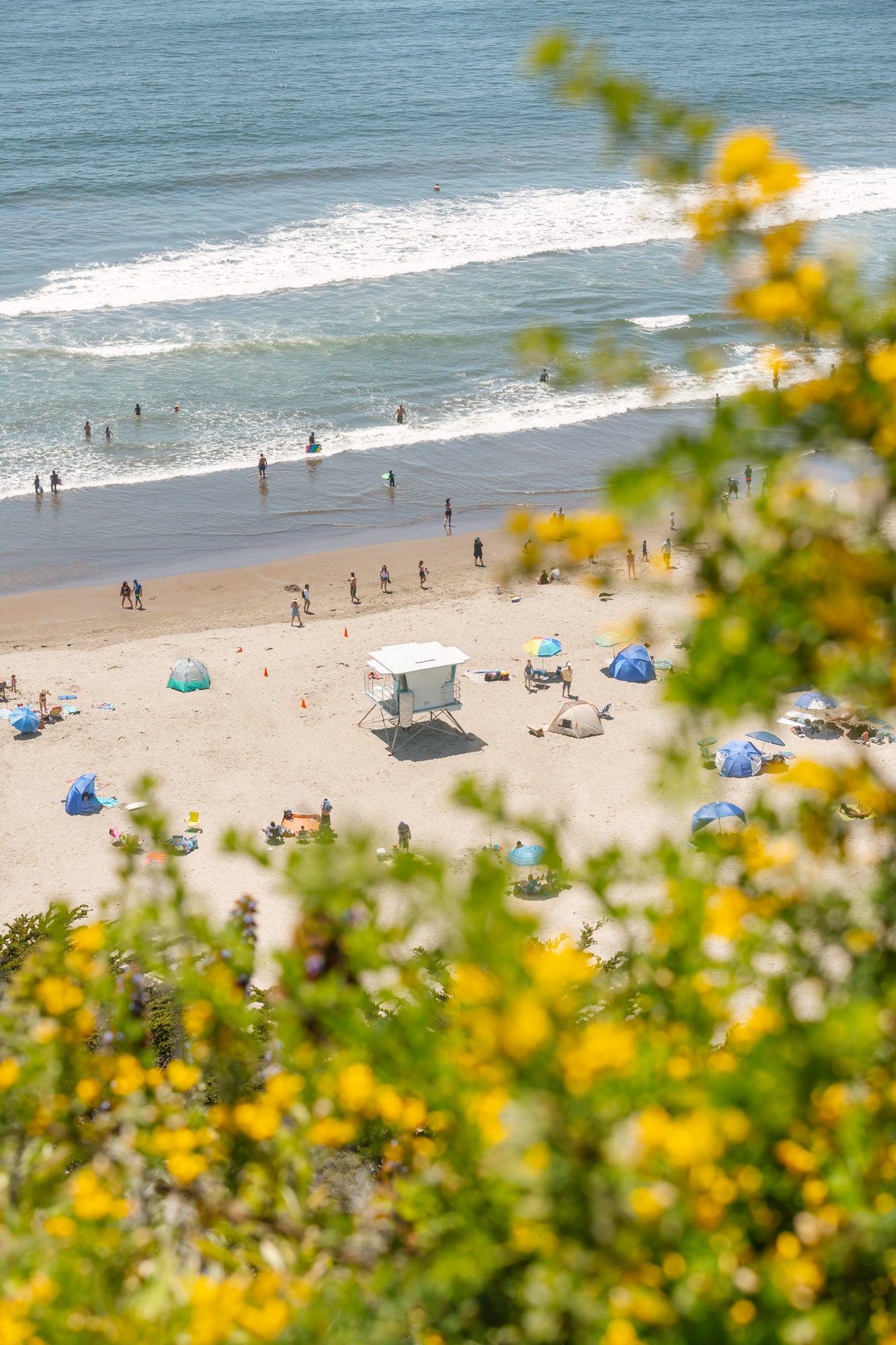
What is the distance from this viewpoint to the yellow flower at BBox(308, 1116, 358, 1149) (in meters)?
3.71

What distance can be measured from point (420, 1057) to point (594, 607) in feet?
87.6

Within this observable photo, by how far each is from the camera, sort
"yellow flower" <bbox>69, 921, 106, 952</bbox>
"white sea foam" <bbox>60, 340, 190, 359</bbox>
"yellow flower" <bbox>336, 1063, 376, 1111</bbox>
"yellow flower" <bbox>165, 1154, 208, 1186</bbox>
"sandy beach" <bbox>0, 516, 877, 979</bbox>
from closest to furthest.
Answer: "yellow flower" <bbox>336, 1063, 376, 1111</bbox>, "yellow flower" <bbox>165, 1154, 208, 1186</bbox>, "yellow flower" <bbox>69, 921, 106, 952</bbox>, "sandy beach" <bbox>0, 516, 877, 979</bbox>, "white sea foam" <bbox>60, 340, 190, 359</bbox>

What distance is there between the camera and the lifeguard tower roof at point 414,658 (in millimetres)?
23594

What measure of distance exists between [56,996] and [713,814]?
612 inches

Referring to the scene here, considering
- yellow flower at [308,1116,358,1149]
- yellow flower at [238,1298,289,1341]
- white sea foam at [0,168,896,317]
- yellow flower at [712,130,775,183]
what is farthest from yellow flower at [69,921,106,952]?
white sea foam at [0,168,896,317]

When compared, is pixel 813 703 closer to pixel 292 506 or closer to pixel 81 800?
pixel 81 800

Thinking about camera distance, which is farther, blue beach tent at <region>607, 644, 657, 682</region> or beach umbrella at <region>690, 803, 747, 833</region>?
blue beach tent at <region>607, 644, 657, 682</region>

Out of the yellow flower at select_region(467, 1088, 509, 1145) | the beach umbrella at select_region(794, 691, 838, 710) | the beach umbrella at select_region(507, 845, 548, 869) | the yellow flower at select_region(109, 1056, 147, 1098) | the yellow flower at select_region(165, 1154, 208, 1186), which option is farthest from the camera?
the beach umbrella at select_region(794, 691, 838, 710)

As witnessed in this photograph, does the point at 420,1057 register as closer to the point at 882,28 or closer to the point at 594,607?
the point at 594,607

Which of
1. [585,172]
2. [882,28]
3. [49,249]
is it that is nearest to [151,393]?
[49,249]

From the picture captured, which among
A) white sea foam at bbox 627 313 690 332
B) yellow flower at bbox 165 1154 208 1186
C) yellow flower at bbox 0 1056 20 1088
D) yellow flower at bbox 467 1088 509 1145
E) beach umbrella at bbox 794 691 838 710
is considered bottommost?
beach umbrella at bbox 794 691 838 710

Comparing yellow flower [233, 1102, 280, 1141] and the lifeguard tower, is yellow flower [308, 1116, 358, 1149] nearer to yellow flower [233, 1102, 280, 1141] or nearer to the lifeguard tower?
yellow flower [233, 1102, 280, 1141]

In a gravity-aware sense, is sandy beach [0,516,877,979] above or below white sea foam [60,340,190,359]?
below

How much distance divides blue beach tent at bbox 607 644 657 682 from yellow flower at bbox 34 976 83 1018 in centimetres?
2218
